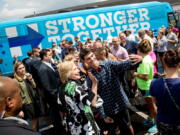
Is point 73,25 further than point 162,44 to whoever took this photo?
Yes

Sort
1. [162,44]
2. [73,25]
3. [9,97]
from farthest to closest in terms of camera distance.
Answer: [73,25], [162,44], [9,97]

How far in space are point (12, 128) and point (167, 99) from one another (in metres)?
1.72

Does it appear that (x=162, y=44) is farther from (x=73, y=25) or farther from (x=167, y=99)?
(x=167, y=99)

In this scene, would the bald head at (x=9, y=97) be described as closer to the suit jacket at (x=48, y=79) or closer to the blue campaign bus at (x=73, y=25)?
the suit jacket at (x=48, y=79)

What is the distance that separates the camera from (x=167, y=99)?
255 centimetres

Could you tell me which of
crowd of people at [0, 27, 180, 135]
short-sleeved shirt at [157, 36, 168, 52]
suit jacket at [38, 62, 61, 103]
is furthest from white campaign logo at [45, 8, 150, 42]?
suit jacket at [38, 62, 61, 103]

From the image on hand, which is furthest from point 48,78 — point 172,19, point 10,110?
point 172,19

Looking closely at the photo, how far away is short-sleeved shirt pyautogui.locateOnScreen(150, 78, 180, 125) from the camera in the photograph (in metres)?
2.49

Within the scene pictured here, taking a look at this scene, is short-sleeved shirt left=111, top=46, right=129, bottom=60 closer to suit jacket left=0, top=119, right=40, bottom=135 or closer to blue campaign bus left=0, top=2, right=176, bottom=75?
suit jacket left=0, top=119, right=40, bottom=135

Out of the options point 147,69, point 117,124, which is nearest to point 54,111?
point 117,124

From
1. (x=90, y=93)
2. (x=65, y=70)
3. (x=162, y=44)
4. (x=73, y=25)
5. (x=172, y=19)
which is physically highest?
(x=73, y=25)

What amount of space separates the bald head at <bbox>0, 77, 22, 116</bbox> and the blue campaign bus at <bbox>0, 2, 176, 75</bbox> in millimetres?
9423

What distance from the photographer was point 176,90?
2.48 m

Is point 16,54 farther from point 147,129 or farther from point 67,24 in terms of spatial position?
point 147,129
